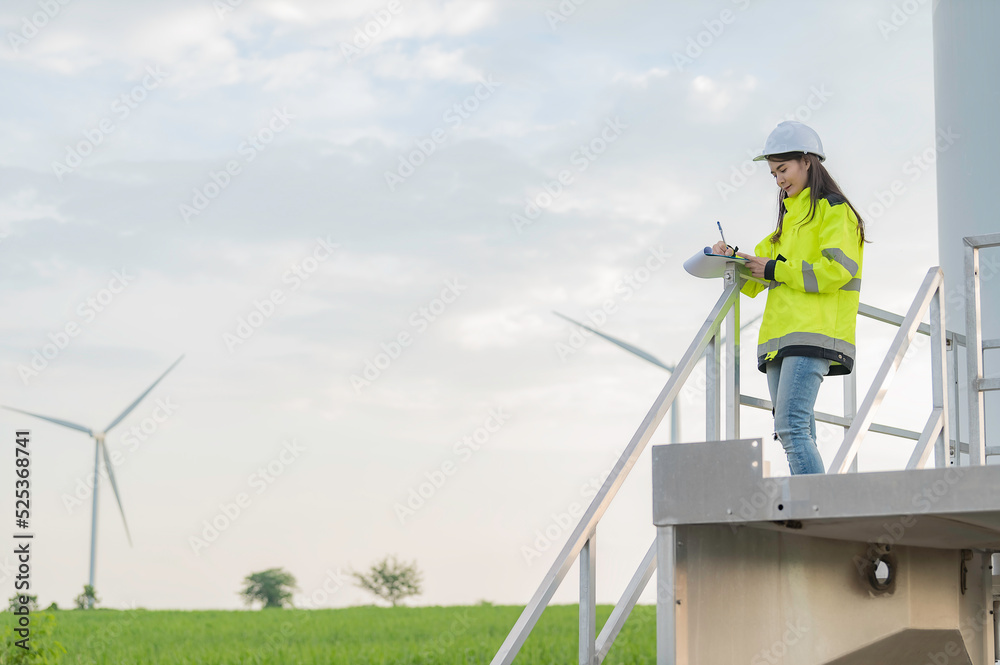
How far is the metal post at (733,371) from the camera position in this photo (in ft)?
15.7

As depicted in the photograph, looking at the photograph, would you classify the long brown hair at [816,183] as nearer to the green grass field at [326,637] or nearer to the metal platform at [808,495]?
Result: the metal platform at [808,495]

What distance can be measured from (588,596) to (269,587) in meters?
38.8

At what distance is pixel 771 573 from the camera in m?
4.34

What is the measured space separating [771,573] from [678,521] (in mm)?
550

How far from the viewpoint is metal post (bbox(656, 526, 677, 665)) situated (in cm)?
394

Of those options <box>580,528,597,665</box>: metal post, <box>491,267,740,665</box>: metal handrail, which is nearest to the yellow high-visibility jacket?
<box>491,267,740,665</box>: metal handrail

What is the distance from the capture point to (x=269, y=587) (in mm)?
40906

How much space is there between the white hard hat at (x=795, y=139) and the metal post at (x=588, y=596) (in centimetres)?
199

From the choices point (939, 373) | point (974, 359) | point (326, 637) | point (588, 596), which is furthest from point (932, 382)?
point (326, 637)

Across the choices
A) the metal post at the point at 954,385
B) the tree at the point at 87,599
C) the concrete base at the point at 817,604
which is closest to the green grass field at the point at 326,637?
the tree at the point at 87,599

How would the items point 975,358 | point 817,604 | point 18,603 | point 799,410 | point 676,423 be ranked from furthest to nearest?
1. point 676,423
2. point 18,603
3. point 975,358
4. point 799,410
5. point 817,604

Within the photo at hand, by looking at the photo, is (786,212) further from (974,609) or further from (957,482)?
(974,609)

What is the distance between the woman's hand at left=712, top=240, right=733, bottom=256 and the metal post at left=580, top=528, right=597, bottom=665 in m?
1.42

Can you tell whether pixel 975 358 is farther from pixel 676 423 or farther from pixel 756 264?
pixel 676 423
